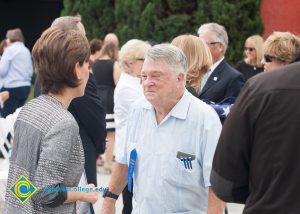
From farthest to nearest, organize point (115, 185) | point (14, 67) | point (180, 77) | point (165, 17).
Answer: point (165, 17) < point (14, 67) < point (115, 185) < point (180, 77)

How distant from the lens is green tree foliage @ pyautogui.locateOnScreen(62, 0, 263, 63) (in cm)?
1310

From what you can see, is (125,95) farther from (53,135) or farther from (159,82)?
(53,135)

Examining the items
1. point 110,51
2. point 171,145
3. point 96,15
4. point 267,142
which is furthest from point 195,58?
point 96,15

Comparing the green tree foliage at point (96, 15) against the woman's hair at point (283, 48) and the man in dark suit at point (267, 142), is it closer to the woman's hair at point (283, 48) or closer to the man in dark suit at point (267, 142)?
the woman's hair at point (283, 48)

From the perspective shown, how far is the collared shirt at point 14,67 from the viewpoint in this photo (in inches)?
458

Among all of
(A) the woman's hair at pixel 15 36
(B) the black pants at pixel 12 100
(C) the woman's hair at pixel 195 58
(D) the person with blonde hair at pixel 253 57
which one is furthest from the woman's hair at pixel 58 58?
(A) the woman's hair at pixel 15 36

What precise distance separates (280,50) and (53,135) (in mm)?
2438

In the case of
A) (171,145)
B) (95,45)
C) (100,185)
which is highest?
(171,145)

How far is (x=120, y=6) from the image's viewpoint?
48.9 ft

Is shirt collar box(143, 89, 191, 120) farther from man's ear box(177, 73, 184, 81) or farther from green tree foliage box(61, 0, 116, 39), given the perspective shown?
green tree foliage box(61, 0, 116, 39)

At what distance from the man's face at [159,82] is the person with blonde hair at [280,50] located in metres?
1.52

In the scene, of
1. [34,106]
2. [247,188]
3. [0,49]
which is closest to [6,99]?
[0,49]

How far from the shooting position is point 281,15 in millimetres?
12773

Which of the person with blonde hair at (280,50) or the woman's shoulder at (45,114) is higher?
the woman's shoulder at (45,114)
